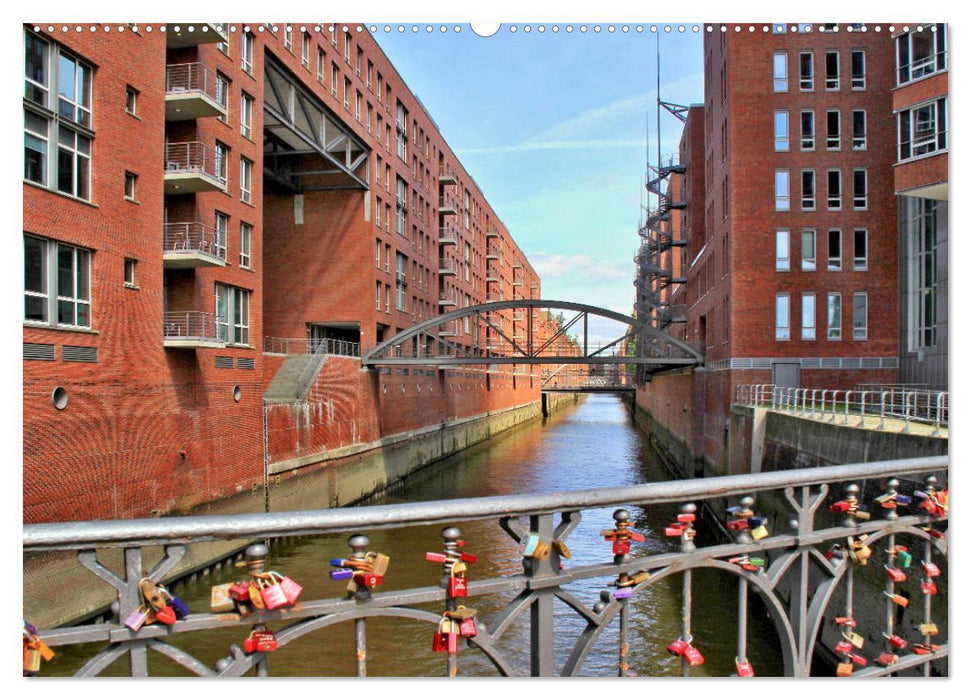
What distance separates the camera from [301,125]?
30328 millimetres

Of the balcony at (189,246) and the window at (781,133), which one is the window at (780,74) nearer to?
the window at (781,133)

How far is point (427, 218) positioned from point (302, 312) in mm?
14244

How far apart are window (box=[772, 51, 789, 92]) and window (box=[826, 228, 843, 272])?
16.6 feet

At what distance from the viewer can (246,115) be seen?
22266 millimetres

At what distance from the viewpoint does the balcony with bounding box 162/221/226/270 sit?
18.0m

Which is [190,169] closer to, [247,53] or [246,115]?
[246,115]

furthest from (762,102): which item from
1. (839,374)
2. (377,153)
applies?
(377,153)

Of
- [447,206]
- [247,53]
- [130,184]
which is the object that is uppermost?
[447,206]

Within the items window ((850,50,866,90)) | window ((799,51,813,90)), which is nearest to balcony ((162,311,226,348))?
window ((799,51,813,90))

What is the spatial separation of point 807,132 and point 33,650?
27148mm

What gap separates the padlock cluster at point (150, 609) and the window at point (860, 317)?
26.4 meters

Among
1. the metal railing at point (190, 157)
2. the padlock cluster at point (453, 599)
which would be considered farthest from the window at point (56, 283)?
the padlock cluster at point (453, 599)

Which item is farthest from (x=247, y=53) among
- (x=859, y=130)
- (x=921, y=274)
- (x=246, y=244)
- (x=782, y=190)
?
(x=921, y=274)
